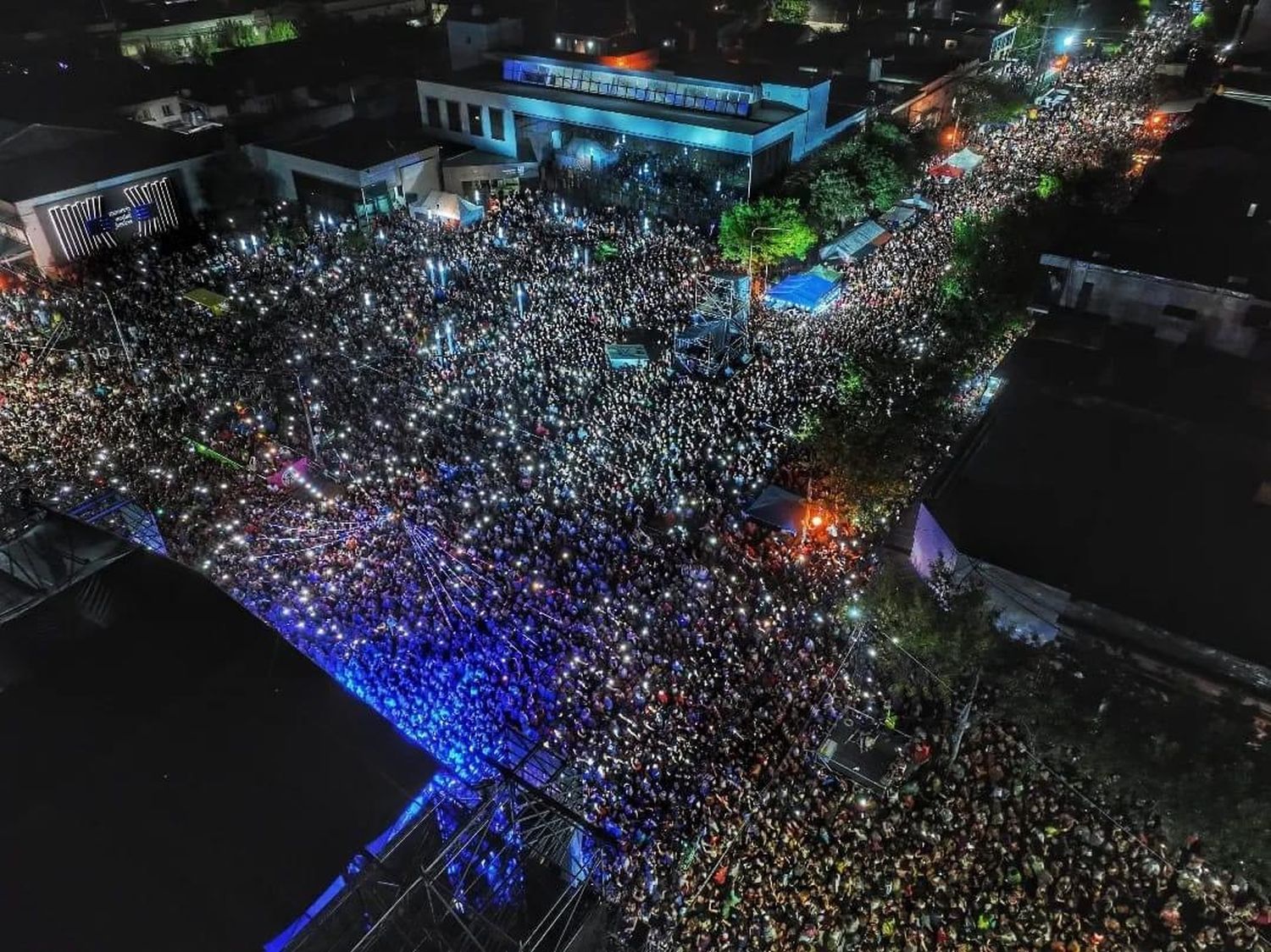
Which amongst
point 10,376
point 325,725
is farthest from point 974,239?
point 10,376

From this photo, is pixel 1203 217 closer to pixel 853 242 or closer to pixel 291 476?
pixel 853 242

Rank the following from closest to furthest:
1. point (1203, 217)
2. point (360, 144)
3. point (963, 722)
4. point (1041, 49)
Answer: point (963, 722), point (1203, 217), point (360, 144), point (1041, 49)

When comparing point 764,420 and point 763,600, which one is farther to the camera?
point 764,420

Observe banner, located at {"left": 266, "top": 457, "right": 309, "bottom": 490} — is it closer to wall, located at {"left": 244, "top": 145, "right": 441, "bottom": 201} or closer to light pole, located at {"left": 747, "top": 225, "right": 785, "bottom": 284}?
light pole, located at {"left": 747, "top": 225, "right": 785, "bottom": 284}

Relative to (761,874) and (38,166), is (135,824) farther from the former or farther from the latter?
(38,166)

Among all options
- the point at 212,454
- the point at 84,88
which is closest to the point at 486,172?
the point at 212,454

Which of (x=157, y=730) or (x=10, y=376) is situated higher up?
(x=157, y=730)

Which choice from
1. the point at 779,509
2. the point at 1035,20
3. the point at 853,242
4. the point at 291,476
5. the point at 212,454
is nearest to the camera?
the point at 779,509
